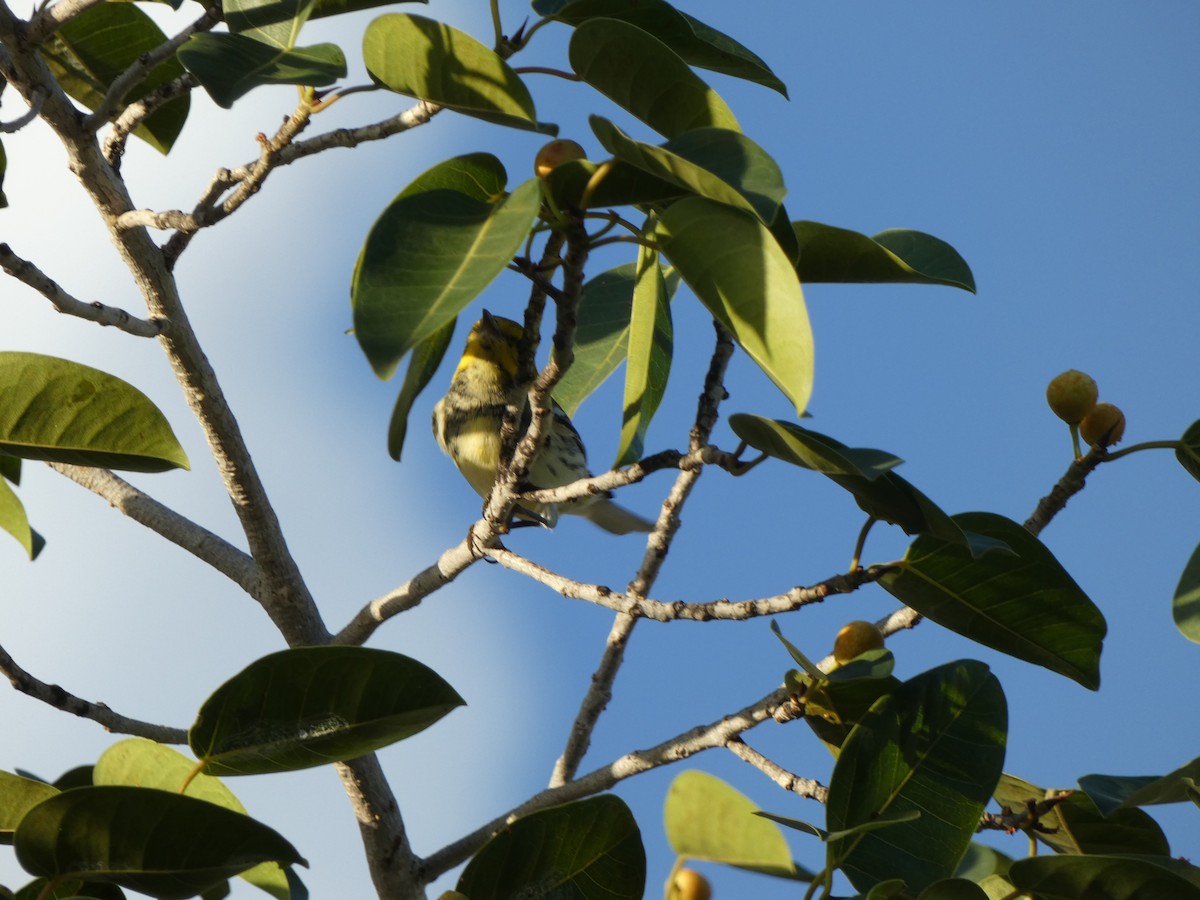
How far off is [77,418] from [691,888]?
42.0 inches

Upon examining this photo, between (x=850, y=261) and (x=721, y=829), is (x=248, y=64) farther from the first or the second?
(x=721, y=829)

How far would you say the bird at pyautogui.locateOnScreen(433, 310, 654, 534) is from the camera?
4.78m

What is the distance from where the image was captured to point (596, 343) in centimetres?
241

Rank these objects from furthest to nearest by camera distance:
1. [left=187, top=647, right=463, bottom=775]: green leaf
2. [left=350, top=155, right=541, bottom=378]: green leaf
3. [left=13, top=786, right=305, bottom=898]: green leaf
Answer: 1. [left=187, top=647, right=463, bottom=775]: green leaf
2. [left=13, top=786, right=305, bottom=898]: green leaf
3. [left=350, top=155, right=541, bottom=378]: green leaf

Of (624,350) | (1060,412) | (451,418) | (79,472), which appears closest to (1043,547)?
(1060,412)

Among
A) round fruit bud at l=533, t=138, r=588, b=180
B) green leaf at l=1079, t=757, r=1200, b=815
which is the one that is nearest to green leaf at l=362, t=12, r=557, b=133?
round fruit bud at l=533, t=138, r=588, b=180

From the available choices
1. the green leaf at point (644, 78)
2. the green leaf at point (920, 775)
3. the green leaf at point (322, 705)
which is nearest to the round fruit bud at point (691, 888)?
the green leaf at point (920, 775)

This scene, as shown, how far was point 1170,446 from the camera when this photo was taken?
1986 millimetres

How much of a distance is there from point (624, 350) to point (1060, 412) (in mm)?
839

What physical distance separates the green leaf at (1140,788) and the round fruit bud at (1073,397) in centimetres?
67

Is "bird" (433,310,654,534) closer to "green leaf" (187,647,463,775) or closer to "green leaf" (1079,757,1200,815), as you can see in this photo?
"green leaf" (1079,757,1200,815)

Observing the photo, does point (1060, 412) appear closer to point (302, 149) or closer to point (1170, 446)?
point (1170, 446)

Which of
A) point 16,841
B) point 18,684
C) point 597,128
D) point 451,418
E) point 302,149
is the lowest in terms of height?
point 16,841

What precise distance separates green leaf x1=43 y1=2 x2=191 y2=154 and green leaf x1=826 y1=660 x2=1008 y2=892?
185 cm
